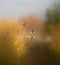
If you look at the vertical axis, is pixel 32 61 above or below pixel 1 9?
below

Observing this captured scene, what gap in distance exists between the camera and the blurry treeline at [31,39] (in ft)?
4.51

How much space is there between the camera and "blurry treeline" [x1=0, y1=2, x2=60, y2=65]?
4.51 ft

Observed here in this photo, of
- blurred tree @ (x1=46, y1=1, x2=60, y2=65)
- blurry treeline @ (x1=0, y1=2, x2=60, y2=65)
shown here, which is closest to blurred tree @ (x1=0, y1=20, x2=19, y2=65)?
blurry treeline @ (x1=0, y1=2, x2=60, y2=65)

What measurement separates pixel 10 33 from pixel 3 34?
0.06 meters

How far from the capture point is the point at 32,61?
138 cm

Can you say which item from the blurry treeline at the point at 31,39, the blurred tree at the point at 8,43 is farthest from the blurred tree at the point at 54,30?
the blurred tree at the point at 8,43

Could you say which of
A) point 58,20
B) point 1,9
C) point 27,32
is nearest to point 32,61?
point 27,32

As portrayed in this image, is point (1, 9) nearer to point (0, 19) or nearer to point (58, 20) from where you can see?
point (0, 19)

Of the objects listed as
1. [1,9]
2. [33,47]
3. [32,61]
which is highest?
[1,9]

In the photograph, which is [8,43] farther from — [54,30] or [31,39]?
[54,30]

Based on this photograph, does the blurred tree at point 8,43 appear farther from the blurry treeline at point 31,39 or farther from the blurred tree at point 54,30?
the blurred tree at point 54,30

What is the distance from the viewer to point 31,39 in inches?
54.8

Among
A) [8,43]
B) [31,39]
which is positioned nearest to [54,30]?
[31,39]

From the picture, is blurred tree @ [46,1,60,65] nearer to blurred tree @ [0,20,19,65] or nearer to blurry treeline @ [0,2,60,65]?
blurry treeline @ [0,2,60,65]
